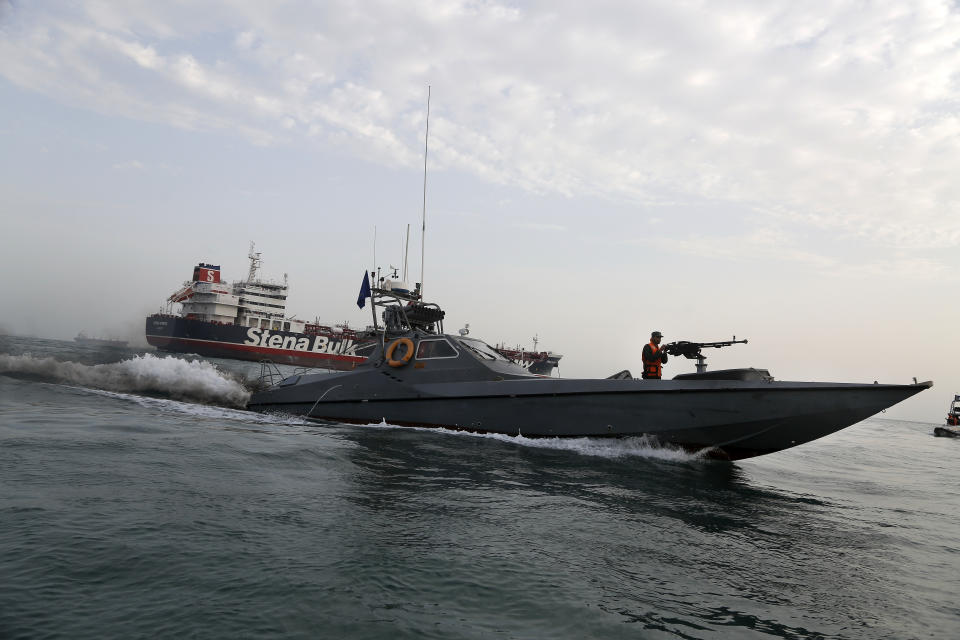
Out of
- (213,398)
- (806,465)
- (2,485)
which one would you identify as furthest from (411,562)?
(213,398)

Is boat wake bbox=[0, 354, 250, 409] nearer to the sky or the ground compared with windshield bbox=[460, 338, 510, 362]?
nearer to the ground

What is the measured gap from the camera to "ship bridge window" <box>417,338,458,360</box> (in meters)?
11.5

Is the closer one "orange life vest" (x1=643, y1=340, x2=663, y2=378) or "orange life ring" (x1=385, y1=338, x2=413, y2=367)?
"orange life vest" (x1=643, y1=340, x2=663, y2=378)

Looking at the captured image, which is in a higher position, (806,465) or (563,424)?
(563,424)

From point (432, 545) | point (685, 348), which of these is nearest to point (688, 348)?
point (685, 348)

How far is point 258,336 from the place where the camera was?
189 ft

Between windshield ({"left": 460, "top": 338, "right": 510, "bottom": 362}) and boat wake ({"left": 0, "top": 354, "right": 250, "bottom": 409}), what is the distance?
774cm

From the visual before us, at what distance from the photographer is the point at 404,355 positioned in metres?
11.9

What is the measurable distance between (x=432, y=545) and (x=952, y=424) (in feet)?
154

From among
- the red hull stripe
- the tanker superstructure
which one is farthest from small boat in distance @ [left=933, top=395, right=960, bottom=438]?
the red hull stripe

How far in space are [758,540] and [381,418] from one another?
8.35m

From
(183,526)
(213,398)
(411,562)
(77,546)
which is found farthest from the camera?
(213,398)

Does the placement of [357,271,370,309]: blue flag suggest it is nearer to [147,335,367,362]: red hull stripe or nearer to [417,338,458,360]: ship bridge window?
[417,338,458,360]: ship bridge window

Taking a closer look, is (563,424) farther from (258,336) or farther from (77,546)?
(258,336)
